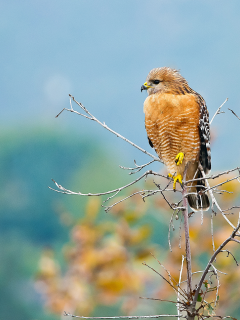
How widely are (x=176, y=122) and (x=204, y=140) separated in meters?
0.39

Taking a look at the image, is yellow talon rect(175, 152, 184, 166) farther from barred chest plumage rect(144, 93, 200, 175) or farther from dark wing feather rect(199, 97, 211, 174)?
dark wing feather rect(199, 97, 211, 174)

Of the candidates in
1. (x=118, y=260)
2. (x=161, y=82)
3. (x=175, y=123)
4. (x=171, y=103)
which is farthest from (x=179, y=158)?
(x=118, y=260)

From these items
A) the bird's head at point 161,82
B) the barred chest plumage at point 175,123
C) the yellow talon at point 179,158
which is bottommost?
the yellow talon at point 179,158

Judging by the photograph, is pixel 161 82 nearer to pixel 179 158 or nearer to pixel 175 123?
pixel 175 123

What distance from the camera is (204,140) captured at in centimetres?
366

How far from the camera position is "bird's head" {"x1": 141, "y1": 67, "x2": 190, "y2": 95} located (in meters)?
3.59

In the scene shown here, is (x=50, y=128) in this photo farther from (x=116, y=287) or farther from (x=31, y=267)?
(x=116, y=287)

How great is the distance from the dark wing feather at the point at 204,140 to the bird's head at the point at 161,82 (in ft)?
0.89

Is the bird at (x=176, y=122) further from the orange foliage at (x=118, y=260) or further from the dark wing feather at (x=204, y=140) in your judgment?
the orange foliage at (x=118, y=260)

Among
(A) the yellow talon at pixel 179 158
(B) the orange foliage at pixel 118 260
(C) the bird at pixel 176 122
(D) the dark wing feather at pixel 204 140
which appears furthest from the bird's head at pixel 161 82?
(B) the orange foliage at pixel 118 260

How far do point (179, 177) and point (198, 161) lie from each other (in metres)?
0.33

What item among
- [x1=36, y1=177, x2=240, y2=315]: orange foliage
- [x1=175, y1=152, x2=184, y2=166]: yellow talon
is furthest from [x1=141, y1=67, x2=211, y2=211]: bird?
[x1=36, y1=177, x2=240, y2=315]: orange foliage

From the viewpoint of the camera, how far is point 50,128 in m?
23.0

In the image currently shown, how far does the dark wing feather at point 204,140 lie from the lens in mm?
3617
